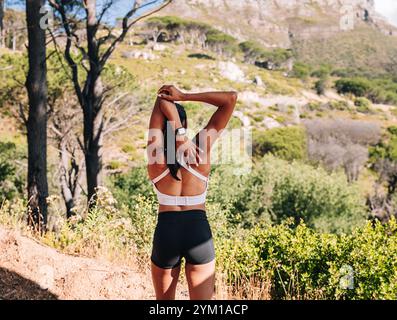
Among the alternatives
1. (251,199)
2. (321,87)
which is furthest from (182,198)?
(321,87)

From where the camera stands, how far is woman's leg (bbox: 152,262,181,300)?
2.60 metres

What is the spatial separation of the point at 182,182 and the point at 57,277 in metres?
2.06

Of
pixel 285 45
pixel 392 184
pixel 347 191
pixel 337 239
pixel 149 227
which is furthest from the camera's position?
pixel 285 45

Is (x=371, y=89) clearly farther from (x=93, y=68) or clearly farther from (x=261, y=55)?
(x=93, y=68)

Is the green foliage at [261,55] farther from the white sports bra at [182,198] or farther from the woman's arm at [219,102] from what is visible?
the white sports bra at [182,198]

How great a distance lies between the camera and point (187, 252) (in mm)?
2508

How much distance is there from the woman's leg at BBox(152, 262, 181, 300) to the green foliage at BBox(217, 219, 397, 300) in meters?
1.39

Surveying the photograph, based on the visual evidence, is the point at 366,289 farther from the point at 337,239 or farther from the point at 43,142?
the point at 43,142

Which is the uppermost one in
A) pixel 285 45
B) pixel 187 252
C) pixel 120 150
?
pixel 285 45

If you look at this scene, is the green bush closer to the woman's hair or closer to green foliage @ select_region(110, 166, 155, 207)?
green foliage @ select_region(110, 166, 155, 207)

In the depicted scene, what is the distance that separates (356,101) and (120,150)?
1863 inches

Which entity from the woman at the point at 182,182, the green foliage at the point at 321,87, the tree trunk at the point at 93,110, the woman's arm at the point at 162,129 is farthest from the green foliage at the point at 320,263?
the green foliage at the point at 321,87

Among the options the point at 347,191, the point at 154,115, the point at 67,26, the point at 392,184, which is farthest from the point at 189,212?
the point at 392,184

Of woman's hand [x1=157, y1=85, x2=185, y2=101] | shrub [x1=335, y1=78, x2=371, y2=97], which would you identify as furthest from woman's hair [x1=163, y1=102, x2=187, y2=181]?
shrub [x1=335, y1=78, x2=371, y2=97]
